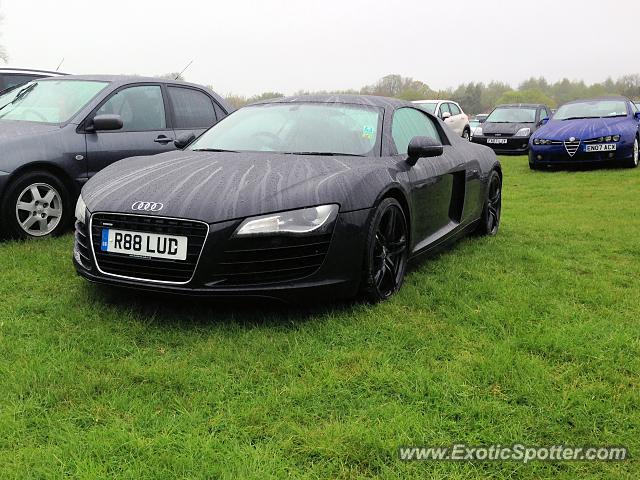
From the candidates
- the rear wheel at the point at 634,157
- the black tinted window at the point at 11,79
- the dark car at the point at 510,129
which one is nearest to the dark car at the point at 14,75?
the black tinted window at the point at 11,79

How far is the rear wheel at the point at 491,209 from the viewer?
5.73 m

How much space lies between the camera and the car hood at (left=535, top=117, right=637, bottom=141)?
11.1 metres

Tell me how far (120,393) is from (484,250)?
136 inches

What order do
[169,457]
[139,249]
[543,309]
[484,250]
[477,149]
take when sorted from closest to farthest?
1. [169,457]
2. [139,249]
3. [543,309]
4. [484,250]
5. [477,149]

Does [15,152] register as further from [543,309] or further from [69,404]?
[543,309]

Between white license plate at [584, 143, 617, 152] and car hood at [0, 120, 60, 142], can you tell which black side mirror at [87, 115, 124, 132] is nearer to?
car hood at [0, 120, 60, 142]

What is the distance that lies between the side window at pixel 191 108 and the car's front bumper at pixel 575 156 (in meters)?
7.00

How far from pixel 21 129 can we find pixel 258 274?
3105mm

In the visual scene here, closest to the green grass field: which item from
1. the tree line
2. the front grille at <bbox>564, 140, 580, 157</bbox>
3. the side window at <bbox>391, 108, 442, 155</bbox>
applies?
the side window at <bbox>391, 108, 442, 155</bbox>

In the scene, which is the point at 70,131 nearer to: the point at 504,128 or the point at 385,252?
the point at 385,252

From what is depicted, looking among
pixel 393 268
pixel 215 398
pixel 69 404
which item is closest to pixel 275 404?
pixel 215 398

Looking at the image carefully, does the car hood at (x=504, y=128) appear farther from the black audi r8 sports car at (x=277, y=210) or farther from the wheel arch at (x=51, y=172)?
the wheel arch at (x=51, y=172)

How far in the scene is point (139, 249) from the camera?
3.23m

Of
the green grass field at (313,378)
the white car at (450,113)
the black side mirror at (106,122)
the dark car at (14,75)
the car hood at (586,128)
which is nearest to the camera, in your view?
the green grass field at (313,378)
